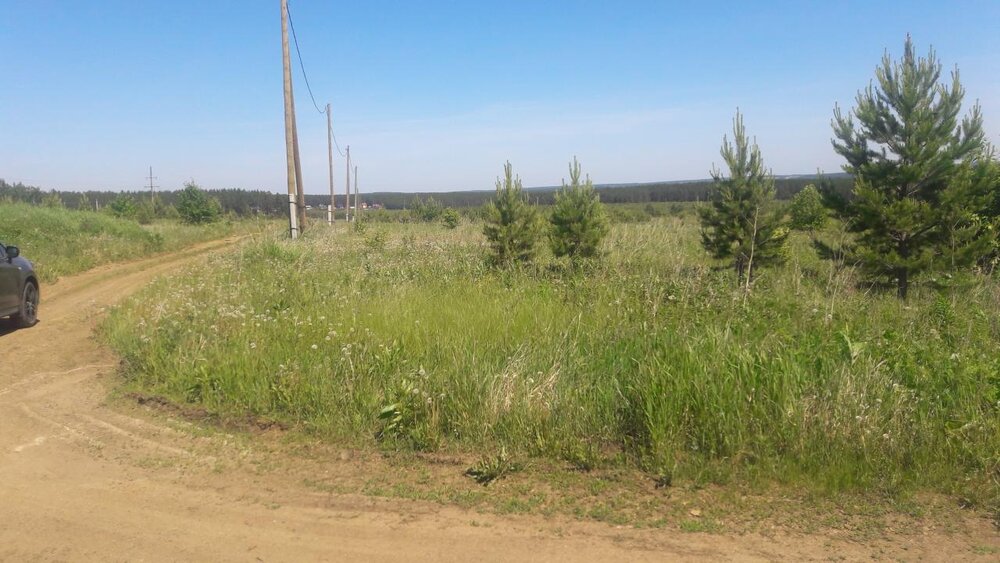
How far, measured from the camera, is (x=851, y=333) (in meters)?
6.44

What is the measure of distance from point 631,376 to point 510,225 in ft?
28.3

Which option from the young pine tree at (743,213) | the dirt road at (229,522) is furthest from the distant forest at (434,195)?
the dirt road at (229,522)

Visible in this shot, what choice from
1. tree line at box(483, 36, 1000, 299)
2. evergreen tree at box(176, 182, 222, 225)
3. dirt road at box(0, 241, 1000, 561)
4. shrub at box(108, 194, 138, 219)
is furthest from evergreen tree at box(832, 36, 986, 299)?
shrub at box(108, 194, 138, 219)

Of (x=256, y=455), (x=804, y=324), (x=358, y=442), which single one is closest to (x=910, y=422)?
(x=804, y=324)

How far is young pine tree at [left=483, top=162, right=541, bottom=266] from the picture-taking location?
45.0 ft

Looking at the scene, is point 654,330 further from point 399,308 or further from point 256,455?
point 256,455

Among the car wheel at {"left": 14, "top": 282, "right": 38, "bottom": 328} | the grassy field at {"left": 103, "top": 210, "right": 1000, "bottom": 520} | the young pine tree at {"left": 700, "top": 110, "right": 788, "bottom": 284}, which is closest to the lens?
the grassy field at {"left": 103, "top": 210, "right": 1000, "bottom": 520}

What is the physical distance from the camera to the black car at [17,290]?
30.2 ft

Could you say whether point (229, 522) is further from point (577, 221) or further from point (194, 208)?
point (194, 208)

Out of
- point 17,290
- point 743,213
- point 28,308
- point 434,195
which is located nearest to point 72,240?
point 28,308

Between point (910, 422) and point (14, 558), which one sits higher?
point (910, 422)

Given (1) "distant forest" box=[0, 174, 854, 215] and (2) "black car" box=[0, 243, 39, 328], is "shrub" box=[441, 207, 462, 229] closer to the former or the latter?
(1) "distant forest" box=[0, 174, 854, 215]

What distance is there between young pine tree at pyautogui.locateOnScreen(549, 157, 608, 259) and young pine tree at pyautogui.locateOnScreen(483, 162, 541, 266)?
1.69 feet

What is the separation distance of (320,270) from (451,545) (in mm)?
9154
